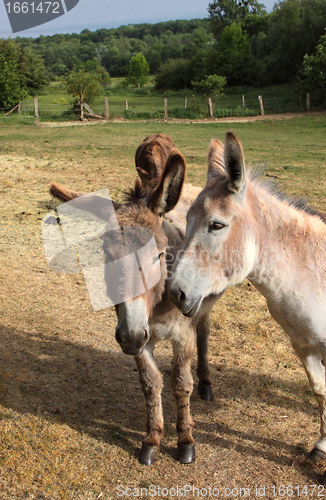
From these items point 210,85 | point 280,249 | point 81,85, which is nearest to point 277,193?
point 280,249

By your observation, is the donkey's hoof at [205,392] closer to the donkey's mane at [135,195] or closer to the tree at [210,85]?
the donkey's mane at [135,195]

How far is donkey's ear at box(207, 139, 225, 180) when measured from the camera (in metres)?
2.39

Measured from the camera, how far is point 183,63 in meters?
57.5

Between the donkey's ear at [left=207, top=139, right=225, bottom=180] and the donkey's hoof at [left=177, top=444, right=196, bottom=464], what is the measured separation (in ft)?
6.63

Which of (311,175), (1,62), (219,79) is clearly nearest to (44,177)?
(311,175)

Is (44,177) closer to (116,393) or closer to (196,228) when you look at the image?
(116,393)

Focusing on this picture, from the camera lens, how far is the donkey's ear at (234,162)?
195 cm

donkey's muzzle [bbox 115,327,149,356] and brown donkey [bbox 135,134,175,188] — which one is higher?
brown donkey [bbox 135,134,175,188]

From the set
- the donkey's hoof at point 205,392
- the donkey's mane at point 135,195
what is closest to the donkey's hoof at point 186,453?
the donkey's hoof at point 205,392

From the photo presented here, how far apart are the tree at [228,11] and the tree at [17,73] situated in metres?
47.9

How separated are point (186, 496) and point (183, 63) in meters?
63.0

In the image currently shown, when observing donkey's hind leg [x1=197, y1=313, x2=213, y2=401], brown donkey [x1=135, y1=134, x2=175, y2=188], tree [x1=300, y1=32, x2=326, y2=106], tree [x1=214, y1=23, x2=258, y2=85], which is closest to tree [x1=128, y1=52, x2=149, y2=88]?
tree [x1=214, y1=23, x2=258, y2=85]

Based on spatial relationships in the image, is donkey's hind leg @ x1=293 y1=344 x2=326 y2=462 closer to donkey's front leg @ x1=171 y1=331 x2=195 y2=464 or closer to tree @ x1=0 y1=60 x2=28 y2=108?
donkey's front leg @ x1=171 y1=331 x2=195 y2=464

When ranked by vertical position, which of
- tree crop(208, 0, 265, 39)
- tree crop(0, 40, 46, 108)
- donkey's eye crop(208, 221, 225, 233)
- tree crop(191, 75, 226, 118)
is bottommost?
donkey's eye crop(208, 221, 225, 233)
